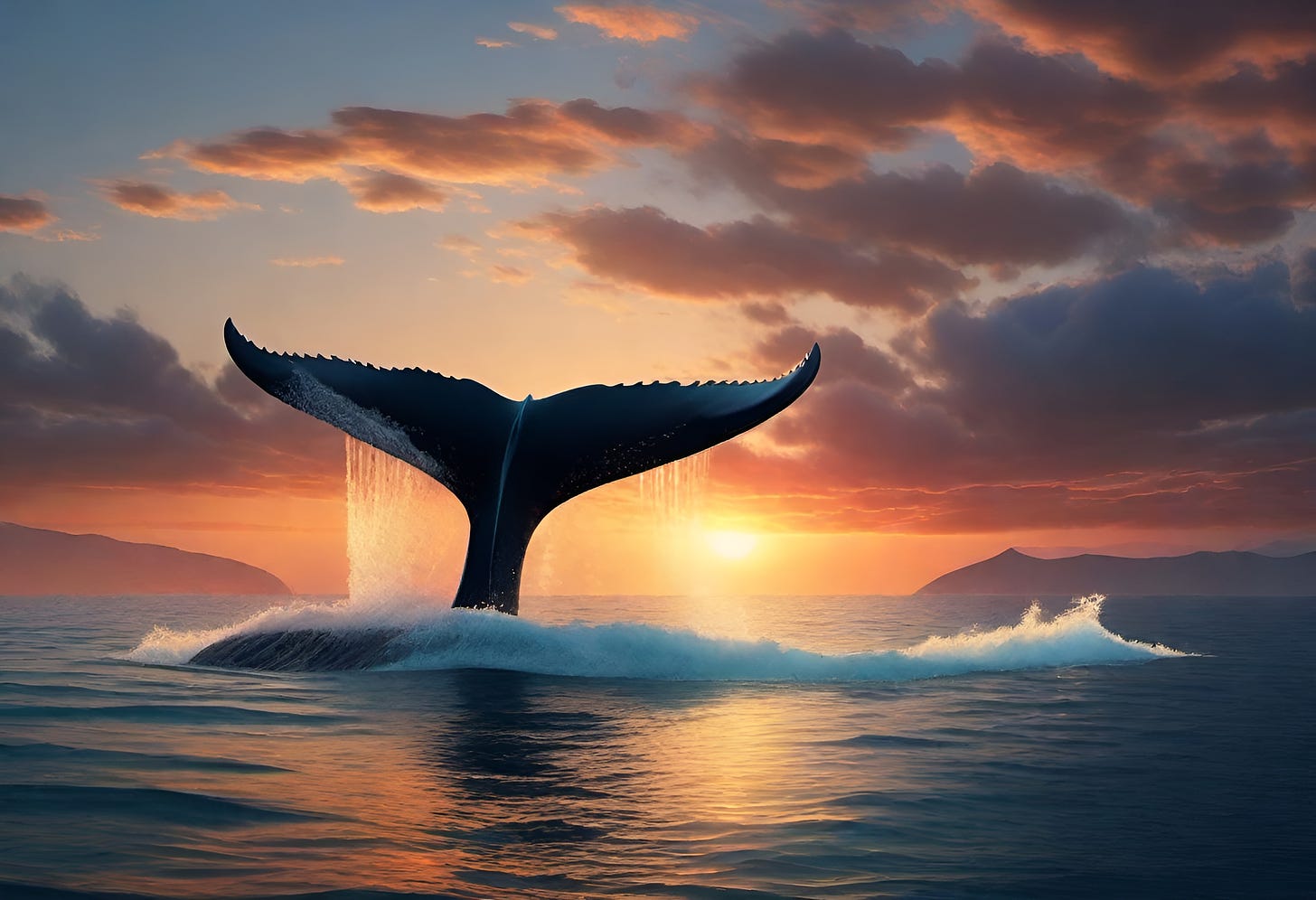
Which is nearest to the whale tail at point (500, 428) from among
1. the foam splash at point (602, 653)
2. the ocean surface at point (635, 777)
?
the foam splash at point (602, 653)

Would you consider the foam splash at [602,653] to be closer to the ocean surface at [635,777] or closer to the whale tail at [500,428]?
the ocean surface at [635,777]

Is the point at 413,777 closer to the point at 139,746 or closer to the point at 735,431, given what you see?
the point at 139,746

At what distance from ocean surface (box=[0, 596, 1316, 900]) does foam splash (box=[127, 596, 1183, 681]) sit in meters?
0.05

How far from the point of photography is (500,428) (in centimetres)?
1556

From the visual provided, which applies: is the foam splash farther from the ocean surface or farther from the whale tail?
the whale tail

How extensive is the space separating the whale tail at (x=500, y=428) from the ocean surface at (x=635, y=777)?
143cm

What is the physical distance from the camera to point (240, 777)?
27.0ft

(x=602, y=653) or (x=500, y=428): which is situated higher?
(x=500, y=428)

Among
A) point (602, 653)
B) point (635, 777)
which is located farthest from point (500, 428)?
point (635, 777)

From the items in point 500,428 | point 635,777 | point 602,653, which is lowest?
point 635,777

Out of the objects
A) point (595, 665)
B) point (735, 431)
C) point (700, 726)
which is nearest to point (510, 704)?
point (700, 726)

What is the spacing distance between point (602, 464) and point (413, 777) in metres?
7.65

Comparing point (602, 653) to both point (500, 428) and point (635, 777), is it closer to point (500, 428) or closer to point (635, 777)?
point (500, 428)

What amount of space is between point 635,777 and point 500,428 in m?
7.93
